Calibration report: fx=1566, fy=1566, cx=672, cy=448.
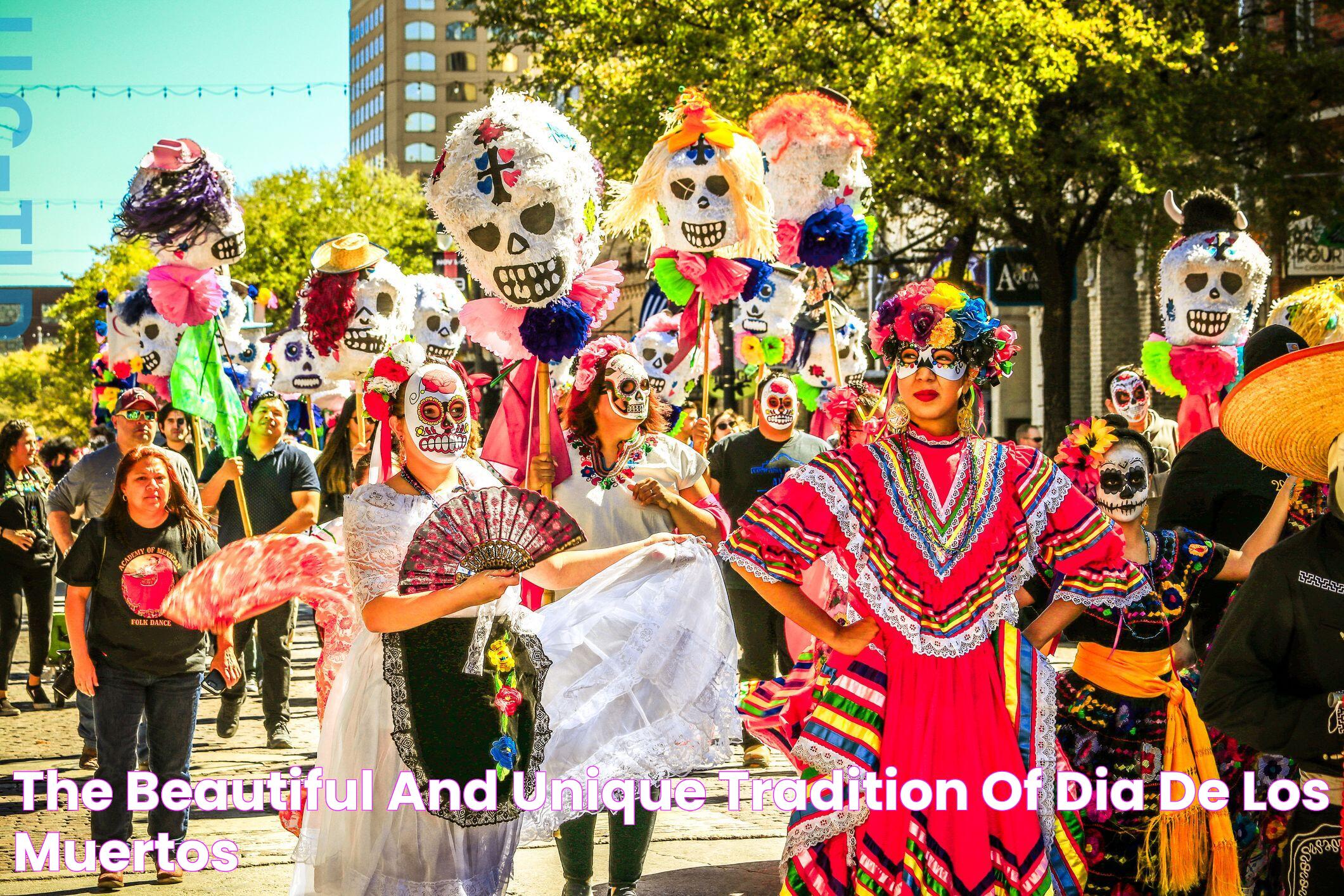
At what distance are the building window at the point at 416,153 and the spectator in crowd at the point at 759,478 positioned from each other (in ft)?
379

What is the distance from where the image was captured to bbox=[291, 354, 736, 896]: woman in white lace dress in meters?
4.49

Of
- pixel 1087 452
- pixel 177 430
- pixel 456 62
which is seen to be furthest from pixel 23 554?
pixel 456 62

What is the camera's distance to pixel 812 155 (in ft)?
35.0

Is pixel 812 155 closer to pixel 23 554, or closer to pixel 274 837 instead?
pixel 274 837

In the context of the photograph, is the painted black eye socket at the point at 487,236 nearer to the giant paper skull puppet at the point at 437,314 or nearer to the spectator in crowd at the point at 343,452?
the spectator in crowd at the point at 343,452

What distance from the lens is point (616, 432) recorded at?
624cm

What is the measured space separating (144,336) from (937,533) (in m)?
11.1

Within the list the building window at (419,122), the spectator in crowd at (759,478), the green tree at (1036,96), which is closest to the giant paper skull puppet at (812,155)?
the spectator in crowd at (759,478)

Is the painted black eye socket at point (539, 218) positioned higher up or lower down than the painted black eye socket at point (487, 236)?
higher up

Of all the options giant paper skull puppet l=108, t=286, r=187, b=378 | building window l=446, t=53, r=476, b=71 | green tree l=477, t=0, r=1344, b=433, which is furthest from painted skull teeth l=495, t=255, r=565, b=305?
building window l=446, t=53, r=476, b=71

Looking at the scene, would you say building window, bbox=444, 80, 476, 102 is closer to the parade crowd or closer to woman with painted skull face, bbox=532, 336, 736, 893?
the parade crowd

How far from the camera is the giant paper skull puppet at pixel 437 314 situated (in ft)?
38.0

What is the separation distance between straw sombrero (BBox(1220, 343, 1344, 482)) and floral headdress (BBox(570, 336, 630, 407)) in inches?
106

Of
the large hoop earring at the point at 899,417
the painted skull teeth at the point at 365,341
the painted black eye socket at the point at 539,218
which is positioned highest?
the painted black eye socket at the point at 539,218
